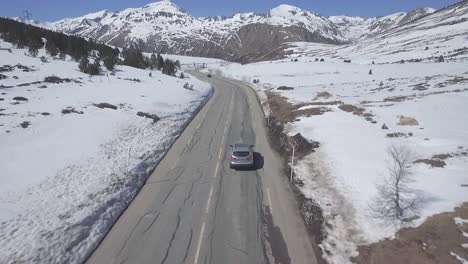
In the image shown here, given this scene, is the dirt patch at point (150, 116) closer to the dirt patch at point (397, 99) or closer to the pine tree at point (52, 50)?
the dirt patch at point (397, 99)

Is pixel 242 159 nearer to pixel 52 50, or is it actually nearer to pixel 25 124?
pixel 25 124

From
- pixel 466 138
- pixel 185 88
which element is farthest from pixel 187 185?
pixel 185 88

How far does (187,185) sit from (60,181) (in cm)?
666

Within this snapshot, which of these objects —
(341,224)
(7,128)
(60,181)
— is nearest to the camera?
(341,224)

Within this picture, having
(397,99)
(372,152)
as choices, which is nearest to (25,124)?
(372,152)

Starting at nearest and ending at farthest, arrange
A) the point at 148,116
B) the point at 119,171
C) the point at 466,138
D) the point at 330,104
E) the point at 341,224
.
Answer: the point at 341,224, the point at 119,171, the point at 466,138, the point at 148,116, the point at 330,104

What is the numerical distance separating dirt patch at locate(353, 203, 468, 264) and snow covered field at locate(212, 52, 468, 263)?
477 millimetres

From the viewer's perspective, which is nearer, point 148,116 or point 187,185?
point 187,185

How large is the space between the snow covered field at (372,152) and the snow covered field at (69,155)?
9.99 m

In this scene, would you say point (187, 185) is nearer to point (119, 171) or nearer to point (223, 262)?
point (119, 171)

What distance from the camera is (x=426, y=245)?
14.3 m

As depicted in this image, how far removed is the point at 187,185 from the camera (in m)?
22.3

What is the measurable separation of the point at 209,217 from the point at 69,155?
37.6 feet

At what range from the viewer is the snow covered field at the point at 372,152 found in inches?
653
